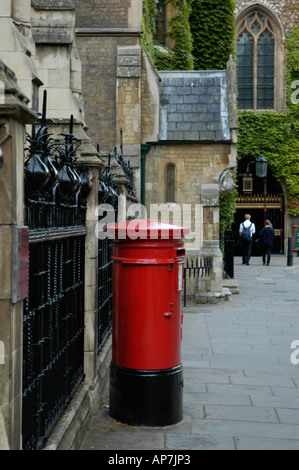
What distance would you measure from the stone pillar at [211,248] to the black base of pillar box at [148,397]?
7.51m

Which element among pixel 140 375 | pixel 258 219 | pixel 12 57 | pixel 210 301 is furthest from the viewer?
pixel 258 219

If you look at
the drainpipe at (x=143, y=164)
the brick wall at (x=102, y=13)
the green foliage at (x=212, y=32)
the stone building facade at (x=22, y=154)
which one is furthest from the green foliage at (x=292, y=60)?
the stone building facade at (x=22, y=154)

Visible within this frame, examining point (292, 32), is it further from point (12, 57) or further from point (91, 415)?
point (91, 415)

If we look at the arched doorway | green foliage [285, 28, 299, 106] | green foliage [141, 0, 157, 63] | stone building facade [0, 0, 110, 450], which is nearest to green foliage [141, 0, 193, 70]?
green foliage [141, 0, 157, 63]

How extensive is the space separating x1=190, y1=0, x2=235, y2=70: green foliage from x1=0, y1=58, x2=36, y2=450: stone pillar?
65.8 feet

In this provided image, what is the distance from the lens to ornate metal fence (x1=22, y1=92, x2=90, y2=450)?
3248mm

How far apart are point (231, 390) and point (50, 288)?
2683 millimetres

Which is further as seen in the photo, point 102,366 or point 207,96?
point 207,96

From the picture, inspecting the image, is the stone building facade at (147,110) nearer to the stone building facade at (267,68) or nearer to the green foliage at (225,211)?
the green foliage at (225,211)

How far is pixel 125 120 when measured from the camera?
16391 mm

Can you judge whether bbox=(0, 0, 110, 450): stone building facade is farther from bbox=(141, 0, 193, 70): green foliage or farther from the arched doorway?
the arched doorway

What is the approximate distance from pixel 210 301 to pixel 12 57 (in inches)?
256
